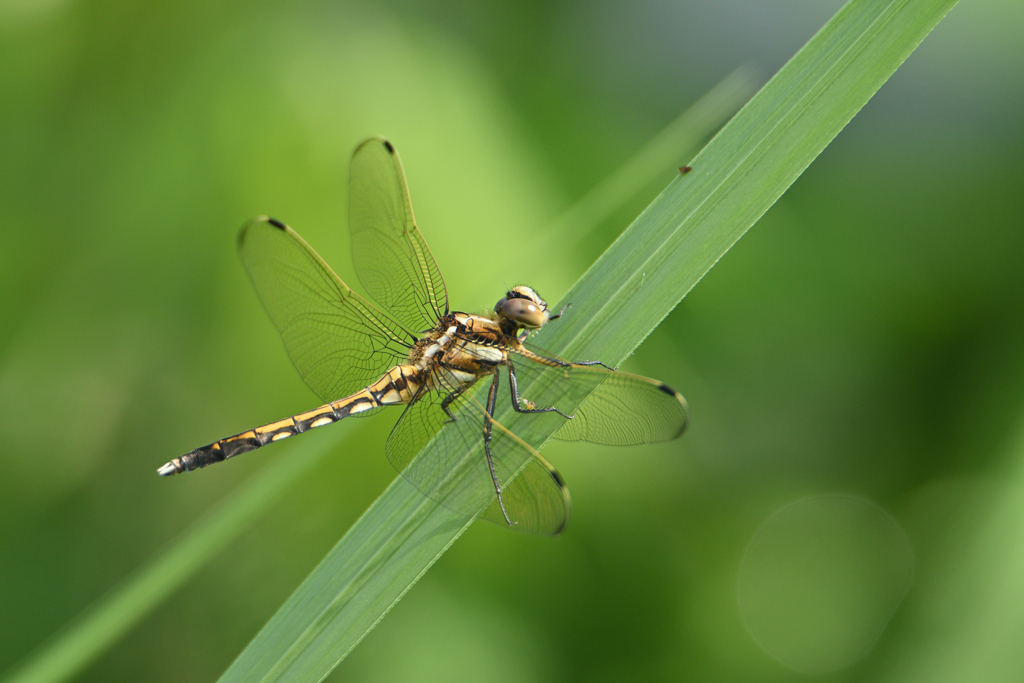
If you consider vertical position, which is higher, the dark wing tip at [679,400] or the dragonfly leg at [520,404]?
the dark wing tip at [679,400]

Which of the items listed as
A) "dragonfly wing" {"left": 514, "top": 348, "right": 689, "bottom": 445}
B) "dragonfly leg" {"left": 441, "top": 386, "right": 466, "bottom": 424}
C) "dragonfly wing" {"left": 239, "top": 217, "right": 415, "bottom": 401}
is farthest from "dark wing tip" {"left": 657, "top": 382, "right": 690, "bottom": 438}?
"dragonfly wing" {"left": 239, "top": 217, "right": 415, "bottom": 401}

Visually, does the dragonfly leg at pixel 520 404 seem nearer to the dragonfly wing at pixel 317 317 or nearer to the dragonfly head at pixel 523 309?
the dragonfly head at pixel 523 309

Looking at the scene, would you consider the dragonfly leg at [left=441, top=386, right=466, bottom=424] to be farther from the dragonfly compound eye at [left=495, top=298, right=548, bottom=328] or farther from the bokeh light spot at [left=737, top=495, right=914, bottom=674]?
the bokeh light spot at [left=737, top=495, right=914, bottom=674]

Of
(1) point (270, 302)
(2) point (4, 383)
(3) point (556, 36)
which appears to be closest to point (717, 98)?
(3) point (556, 36)

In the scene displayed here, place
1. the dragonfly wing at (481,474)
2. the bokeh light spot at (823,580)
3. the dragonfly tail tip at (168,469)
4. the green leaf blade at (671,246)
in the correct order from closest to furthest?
the green leaf blade at (671,246) → the dragonfly wing at (481,474) → the dragonfly tail tip at (168,469) → the bokeh light spot at (823,580)

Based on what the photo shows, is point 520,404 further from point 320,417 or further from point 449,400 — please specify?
point 320,417

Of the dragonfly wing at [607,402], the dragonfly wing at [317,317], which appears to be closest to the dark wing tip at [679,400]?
the dragonfly wing at [607,402]

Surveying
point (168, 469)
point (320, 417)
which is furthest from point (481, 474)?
point (168, 469)

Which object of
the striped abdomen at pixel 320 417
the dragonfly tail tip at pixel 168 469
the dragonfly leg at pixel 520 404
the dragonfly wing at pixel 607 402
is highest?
the dragonfly wing at pixel 607 402

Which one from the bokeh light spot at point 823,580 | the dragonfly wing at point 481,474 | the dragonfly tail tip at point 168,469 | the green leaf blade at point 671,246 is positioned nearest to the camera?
the green leaf blade at point 671,246
